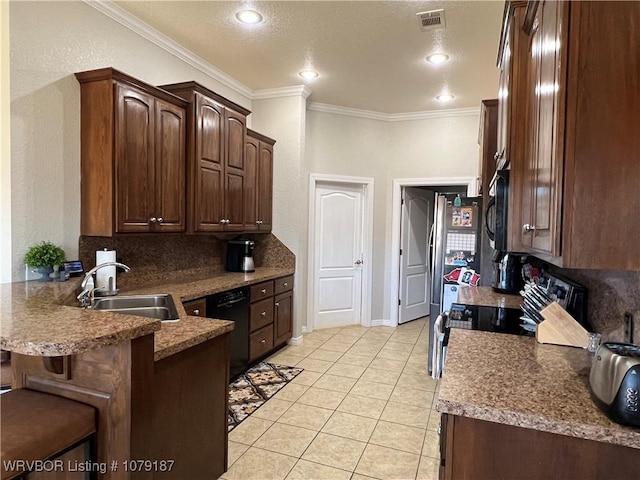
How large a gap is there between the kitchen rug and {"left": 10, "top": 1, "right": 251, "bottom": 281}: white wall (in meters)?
1.61

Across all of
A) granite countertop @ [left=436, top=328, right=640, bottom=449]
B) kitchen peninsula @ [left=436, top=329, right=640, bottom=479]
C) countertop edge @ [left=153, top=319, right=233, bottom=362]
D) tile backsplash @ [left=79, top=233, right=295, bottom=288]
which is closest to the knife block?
granite countertop @ [left=436, top=328, right=640, bottom=449]

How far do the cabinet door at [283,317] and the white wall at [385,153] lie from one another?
1514 mm

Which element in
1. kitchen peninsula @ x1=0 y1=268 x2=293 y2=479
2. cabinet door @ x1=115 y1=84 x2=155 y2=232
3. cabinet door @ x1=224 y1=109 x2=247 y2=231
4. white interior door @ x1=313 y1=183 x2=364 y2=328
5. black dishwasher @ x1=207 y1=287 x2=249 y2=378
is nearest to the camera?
kitchen peninsula @ x1=0 y1=268 x2=293 y2=479

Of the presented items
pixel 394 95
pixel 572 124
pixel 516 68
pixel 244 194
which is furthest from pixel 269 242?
pixel 572 124

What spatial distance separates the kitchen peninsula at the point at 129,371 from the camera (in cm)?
130

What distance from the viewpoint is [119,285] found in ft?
9.88

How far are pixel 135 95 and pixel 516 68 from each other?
7.83 feet

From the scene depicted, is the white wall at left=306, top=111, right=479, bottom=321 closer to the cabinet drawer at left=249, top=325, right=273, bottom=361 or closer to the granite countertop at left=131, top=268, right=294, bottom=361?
the granite countertop at left=131, top=268, right=294, bottom=361

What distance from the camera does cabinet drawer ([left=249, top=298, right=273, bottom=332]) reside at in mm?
3727

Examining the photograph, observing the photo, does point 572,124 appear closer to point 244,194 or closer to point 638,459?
point 638,459

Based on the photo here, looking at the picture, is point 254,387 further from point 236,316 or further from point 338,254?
point 338,254

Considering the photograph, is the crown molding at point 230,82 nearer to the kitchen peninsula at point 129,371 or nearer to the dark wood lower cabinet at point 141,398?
the kitchen peninsula at point 129,371

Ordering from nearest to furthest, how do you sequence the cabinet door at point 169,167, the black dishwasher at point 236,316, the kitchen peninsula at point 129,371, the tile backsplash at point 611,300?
the kitchen peninsula at point 129,371, the tile backsplash at point 611,300, the cabinet door at point 169,167, the black dishwasher at point 236,316

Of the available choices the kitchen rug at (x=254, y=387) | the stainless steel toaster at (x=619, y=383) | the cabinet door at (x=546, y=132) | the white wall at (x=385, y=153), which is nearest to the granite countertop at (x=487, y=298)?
the cabinet door at (x=546, y=132)
